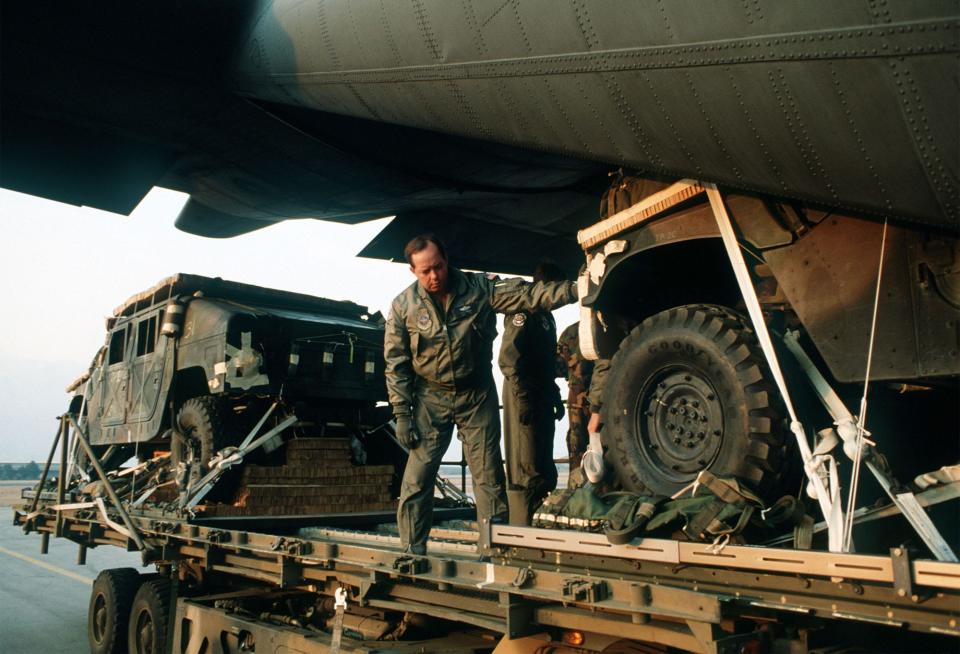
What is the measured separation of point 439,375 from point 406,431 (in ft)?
1.21

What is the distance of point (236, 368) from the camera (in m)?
7.51

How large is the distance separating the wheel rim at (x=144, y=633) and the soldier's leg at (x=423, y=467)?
3501 mm

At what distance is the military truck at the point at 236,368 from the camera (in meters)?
7.62

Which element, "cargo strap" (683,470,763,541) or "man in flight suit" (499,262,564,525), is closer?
"cargo strap" (683,470,763,541)

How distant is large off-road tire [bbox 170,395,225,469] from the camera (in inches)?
301

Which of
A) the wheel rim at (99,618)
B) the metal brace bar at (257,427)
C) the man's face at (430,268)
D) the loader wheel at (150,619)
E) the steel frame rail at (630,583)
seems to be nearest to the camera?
the steel frame rail at (630,583)

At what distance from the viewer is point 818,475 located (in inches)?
112

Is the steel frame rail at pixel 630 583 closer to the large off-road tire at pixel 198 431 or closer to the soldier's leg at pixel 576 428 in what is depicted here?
the soldier's leg at pixel 576 428

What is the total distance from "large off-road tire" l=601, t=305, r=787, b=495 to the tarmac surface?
23.4 feet

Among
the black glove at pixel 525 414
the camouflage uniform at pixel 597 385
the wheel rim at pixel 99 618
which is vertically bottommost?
the wheel rim at pixel 99 618

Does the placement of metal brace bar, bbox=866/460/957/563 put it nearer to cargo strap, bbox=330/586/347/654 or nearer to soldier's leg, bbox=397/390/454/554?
soldier's leg, bbox=397/390/454/554

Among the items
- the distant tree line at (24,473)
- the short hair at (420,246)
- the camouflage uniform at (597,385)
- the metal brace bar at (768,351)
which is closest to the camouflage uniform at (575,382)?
the camouflage uniform at (597,385)

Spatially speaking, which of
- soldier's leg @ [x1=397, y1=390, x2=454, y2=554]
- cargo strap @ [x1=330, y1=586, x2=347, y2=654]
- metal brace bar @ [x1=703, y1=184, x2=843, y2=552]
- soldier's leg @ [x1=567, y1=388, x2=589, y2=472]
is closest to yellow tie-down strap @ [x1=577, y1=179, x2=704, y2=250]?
metal brace bar @ [x1=703, y1=184, x2=843, y2=552]

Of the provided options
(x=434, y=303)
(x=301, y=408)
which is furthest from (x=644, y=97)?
(x=301, y=408)
